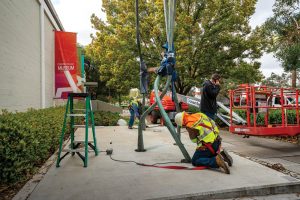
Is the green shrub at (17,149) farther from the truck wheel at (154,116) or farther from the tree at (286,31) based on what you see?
the truck wheel at (154,116)

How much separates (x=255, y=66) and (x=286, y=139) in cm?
899

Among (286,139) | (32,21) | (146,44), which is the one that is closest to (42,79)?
(32,21)

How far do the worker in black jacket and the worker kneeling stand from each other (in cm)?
77

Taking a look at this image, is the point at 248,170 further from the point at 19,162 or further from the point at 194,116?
the point at 19,162

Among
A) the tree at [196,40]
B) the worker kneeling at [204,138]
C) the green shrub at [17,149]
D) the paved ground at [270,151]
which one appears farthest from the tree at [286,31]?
the green shrub at [17,149]

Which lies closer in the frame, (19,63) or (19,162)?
(19,162)

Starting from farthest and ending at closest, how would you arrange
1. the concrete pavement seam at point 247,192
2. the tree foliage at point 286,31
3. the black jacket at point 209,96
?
the tree foliage at point 286,31, the black jacket at point 209,96, the concrete pavement seam at point 247,192

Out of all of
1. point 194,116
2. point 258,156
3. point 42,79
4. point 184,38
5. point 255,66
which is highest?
point 184,38

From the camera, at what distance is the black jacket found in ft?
19.4

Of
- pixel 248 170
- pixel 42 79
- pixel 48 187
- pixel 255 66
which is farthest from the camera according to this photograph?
pixel 255 66

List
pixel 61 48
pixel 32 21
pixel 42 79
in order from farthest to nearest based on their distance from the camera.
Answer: pixel 61 48 → pixel 42 79 → pixel 32 21

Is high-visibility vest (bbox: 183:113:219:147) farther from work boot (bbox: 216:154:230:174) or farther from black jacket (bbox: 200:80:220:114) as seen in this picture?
black jacket (bbox: 200:80:220:114)

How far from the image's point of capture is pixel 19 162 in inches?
170

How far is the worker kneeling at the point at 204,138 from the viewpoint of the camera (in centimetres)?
515
